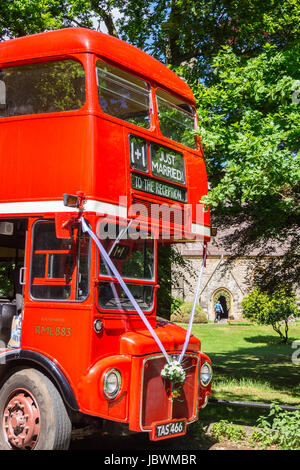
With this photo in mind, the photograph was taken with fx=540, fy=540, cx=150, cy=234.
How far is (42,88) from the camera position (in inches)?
267

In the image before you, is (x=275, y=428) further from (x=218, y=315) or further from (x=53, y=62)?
(x=218, y=315)

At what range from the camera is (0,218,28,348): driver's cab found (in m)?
7.05

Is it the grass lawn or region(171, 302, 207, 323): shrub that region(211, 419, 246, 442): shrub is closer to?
the grass lawn

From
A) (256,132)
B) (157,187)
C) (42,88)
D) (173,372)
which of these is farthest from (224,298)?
(42,88)

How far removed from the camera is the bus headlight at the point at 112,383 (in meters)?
5.78

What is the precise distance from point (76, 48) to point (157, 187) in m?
1.99

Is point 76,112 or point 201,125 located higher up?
point 201,125

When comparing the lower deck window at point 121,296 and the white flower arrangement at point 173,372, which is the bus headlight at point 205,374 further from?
the lower deck window at point 121,296

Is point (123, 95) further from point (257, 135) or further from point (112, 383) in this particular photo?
point (112, 383)

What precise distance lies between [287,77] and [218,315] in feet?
115

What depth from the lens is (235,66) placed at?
30.8ft

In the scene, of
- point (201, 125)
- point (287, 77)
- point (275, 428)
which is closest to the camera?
point (275, 428)
